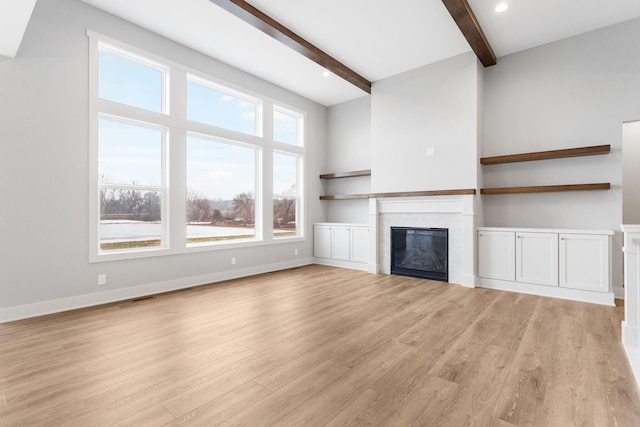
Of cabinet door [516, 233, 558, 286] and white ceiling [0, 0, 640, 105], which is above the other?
white ceiling [0, 0, 640, 105]

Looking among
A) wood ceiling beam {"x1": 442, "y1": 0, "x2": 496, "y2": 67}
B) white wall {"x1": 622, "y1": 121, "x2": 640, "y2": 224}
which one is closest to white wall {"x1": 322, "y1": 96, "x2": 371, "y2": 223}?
wood ceiling beam {"x1": 442, "y1": 0, "x2": 496, "y2": 67}

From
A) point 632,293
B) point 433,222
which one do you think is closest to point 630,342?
point 632,293

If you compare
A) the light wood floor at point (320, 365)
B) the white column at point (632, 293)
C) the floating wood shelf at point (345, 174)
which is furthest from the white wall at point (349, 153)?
the white column at point (632, 293)

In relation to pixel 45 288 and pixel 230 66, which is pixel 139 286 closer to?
pixel 45 288

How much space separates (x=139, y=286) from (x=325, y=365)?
9.86ft

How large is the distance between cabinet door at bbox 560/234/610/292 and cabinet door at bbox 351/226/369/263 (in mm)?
2903

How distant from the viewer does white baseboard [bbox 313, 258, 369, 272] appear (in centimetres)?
585

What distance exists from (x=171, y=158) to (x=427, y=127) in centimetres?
397

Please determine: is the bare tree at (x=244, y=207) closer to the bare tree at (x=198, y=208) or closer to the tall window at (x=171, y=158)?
the tall window at (x=171, y=158)

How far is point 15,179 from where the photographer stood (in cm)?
312

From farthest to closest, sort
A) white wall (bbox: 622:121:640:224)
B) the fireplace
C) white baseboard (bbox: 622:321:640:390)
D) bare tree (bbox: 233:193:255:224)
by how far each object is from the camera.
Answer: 1. bare tree (bbox: 233:193:255:224)
2. the fireplace
3. white wall (bbox: 622:121:640:224)
4. white baseboard (bbox: 622:321:640:390)

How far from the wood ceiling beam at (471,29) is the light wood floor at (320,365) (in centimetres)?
333

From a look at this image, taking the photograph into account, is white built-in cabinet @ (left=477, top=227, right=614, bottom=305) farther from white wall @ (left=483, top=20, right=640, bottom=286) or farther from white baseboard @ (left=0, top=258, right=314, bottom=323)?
white baseboard @ (left=0, top=258, right=314, bottom=323)

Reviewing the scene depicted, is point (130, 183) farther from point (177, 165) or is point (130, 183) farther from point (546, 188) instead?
point (546, 188)
